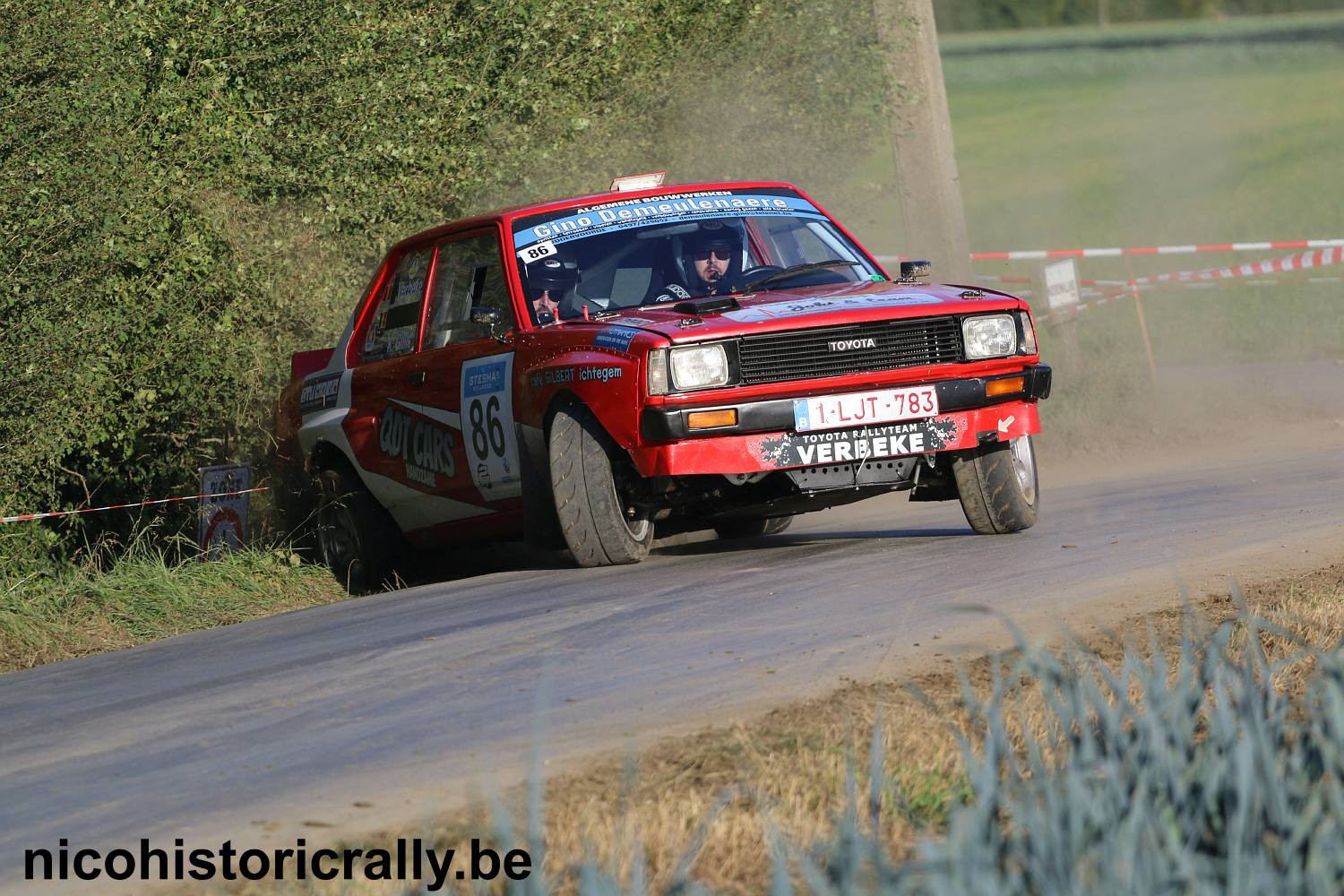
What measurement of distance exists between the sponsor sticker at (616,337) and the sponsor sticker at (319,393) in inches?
96.9

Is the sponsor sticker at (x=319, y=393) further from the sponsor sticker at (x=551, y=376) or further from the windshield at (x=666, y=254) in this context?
the sponsor sticker at (x=551, y=376)

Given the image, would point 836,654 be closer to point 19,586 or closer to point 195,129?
point 19,586

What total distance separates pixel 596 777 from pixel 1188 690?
4.51 ft

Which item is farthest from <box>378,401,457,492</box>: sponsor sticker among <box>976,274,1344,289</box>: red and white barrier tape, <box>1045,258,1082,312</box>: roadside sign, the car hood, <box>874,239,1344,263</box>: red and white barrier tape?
<box>1045,258,1082,312</box>: roadside sign

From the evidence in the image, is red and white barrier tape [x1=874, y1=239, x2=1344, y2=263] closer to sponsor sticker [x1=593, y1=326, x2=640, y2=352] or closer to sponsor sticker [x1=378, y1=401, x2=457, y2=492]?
sponsor sticker [x1=378, y1=401, x2=457, y2=492]

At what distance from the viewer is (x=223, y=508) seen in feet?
34.8

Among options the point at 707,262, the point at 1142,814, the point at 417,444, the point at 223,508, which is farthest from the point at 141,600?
the point at 1142,814

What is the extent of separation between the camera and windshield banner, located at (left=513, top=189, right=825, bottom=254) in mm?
8484

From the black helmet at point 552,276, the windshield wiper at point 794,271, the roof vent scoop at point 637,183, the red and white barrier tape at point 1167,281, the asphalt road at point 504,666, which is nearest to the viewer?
the asphalt road at point 504,666

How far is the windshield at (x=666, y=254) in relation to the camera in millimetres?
8242

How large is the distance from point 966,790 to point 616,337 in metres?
3.89

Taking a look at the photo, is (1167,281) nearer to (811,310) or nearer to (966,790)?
A: (811,310)

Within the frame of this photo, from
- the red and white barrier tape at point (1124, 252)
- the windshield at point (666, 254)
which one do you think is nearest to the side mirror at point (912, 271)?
the windshield at point (666, 254)

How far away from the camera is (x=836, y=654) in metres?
5.47
